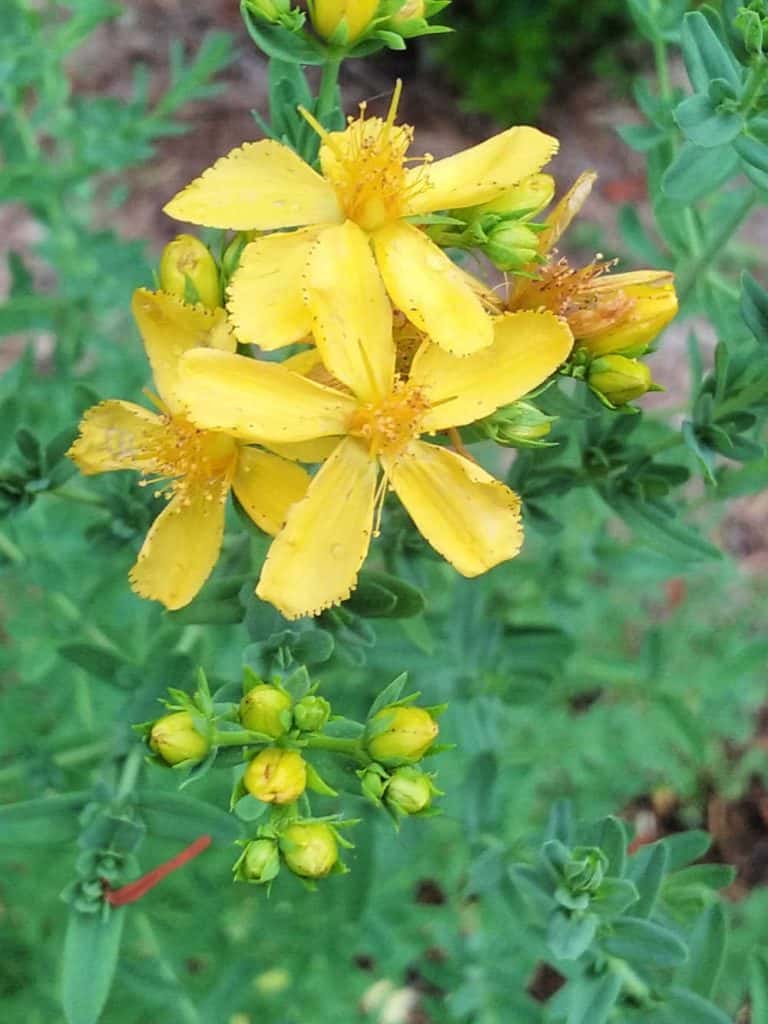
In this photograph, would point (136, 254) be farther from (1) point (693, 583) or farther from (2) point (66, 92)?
(1) point (693, 583)

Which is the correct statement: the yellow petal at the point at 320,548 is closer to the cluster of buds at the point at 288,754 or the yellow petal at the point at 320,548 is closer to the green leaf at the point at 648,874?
the cluster of buds at the point at 288,754

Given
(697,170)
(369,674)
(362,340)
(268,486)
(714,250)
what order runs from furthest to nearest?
(369,674) → (714,250) → (697,170) → (268,486) → (362,340)

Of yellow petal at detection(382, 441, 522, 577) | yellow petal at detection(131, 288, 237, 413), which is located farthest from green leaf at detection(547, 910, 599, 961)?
yellow petal at detection(131, 288, 237, 413)

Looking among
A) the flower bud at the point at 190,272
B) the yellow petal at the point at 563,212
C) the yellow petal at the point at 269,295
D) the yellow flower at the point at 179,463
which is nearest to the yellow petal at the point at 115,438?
the yellow flower at the point at 179,463

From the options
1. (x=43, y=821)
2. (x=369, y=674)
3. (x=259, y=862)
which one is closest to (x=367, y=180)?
(x=259, y=862)

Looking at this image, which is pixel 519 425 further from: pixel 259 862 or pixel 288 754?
pixel 259 862

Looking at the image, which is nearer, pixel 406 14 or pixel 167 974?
pixel 406 14
